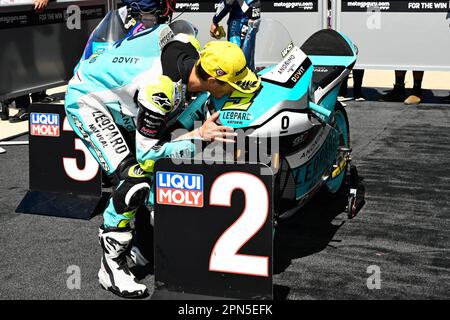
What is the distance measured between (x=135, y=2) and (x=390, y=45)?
538 cm

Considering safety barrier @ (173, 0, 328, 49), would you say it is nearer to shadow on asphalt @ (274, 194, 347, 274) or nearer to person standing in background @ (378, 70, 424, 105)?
person standing in background @ (378, 70, 424, 105)

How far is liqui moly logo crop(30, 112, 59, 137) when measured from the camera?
21.4 ft

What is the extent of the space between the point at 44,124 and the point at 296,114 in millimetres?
2836

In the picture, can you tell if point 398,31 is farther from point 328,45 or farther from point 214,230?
point 214,230

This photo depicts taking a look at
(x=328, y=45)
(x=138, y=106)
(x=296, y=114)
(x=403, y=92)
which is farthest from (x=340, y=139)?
(x=403, y=92)

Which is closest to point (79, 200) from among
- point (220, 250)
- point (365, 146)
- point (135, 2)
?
point (135, 2)

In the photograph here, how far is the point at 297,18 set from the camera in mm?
11594

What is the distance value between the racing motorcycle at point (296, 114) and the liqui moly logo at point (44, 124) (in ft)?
6.76

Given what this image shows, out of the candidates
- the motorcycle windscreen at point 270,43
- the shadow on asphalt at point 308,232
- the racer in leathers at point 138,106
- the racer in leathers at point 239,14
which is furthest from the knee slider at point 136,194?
the racer in leathers at point 239,14

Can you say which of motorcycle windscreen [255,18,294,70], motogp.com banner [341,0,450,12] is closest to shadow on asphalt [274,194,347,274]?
motorcycle windscreen [255,18,294,70]

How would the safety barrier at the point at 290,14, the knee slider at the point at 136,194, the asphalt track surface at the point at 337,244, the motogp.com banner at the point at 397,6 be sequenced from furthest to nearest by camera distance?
the safety barrier at the point at 290,14
the motogp.com banner at the point at 397,6
the asphalt track surface at the point at 337,244
the knee slider at the point at 136,194

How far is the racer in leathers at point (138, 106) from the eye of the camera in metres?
4.26

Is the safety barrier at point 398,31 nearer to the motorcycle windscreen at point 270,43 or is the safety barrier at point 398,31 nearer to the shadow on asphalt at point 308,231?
the shadow on asphalt at point 308,231

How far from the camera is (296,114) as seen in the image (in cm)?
470
